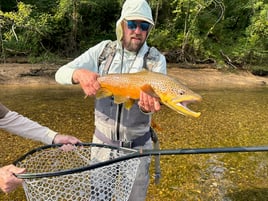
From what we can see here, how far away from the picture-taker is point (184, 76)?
1686cm

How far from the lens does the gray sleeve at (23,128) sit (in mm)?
2514

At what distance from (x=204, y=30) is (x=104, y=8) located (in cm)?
655

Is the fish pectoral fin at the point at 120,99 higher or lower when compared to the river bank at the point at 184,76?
higher

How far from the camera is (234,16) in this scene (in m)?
23.7

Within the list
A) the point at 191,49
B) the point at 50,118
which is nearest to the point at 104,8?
the point at 191,49

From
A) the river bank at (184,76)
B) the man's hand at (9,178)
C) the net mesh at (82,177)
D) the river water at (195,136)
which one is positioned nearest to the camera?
the man's hand at (9,178)

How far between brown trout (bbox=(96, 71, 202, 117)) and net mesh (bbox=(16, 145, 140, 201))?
451 mm

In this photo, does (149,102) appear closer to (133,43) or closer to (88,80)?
(88,80)

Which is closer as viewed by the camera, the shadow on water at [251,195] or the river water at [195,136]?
the shadow on water at [251,195]

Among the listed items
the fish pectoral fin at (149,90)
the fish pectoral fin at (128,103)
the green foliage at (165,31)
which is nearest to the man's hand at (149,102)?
the fish pectoral fin at (149,90)

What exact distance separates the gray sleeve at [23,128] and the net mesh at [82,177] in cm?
18

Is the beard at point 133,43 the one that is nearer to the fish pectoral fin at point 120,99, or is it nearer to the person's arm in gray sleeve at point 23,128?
the fish pectoral fin at point 120,99

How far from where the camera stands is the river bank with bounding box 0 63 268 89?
46.7 ft

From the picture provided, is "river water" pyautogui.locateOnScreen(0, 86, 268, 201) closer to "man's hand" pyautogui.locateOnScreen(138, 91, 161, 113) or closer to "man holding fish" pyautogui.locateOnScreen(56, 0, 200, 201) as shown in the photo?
"man holding fish" pyautogui.locateOnScreen(56, 0, 200, 201)
